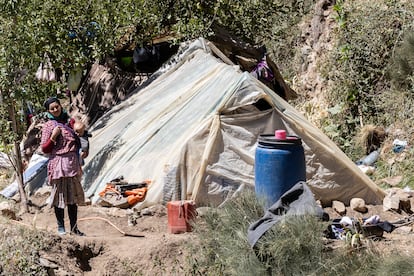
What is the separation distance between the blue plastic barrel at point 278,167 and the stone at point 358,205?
1.23m

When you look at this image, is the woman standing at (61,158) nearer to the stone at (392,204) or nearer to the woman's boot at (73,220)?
the woman's boot at (73,220)

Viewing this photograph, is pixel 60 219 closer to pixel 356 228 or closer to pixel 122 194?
pixel 122 194

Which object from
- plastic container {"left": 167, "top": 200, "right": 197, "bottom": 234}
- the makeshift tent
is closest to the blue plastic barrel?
plastic container {"left": 167, "top": 200, "right": 197, "bottom": 234}

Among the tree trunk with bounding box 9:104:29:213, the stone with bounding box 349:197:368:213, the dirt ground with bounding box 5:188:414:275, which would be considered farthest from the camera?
the tree trunk with bounding box 9:104:29:213

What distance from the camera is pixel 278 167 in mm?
5980

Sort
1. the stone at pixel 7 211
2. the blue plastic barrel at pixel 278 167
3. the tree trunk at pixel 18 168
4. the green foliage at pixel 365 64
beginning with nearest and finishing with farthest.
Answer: the blue plastic barrel at pixel 278 167 → the stone at pixel 7 211 → the tree trunk at pixel 18 168 → the green foliage at pixel 365 64

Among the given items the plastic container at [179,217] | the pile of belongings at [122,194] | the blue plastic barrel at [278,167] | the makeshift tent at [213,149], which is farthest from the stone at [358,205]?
the pile of belongings at [122,194]

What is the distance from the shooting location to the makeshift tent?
6.78m

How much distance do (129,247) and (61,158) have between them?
41.4 inches

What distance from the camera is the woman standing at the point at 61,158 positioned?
231 inches

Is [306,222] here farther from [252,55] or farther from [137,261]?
[252,55]

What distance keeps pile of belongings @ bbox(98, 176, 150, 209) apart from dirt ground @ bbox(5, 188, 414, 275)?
0.76 feet

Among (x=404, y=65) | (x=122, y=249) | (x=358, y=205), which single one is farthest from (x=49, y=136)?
(x=404, y=65)

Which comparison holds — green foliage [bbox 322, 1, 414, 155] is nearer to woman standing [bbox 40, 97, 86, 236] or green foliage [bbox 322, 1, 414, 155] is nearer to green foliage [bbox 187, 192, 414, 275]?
woman standing [bbox 40, 97, 86, 236]
